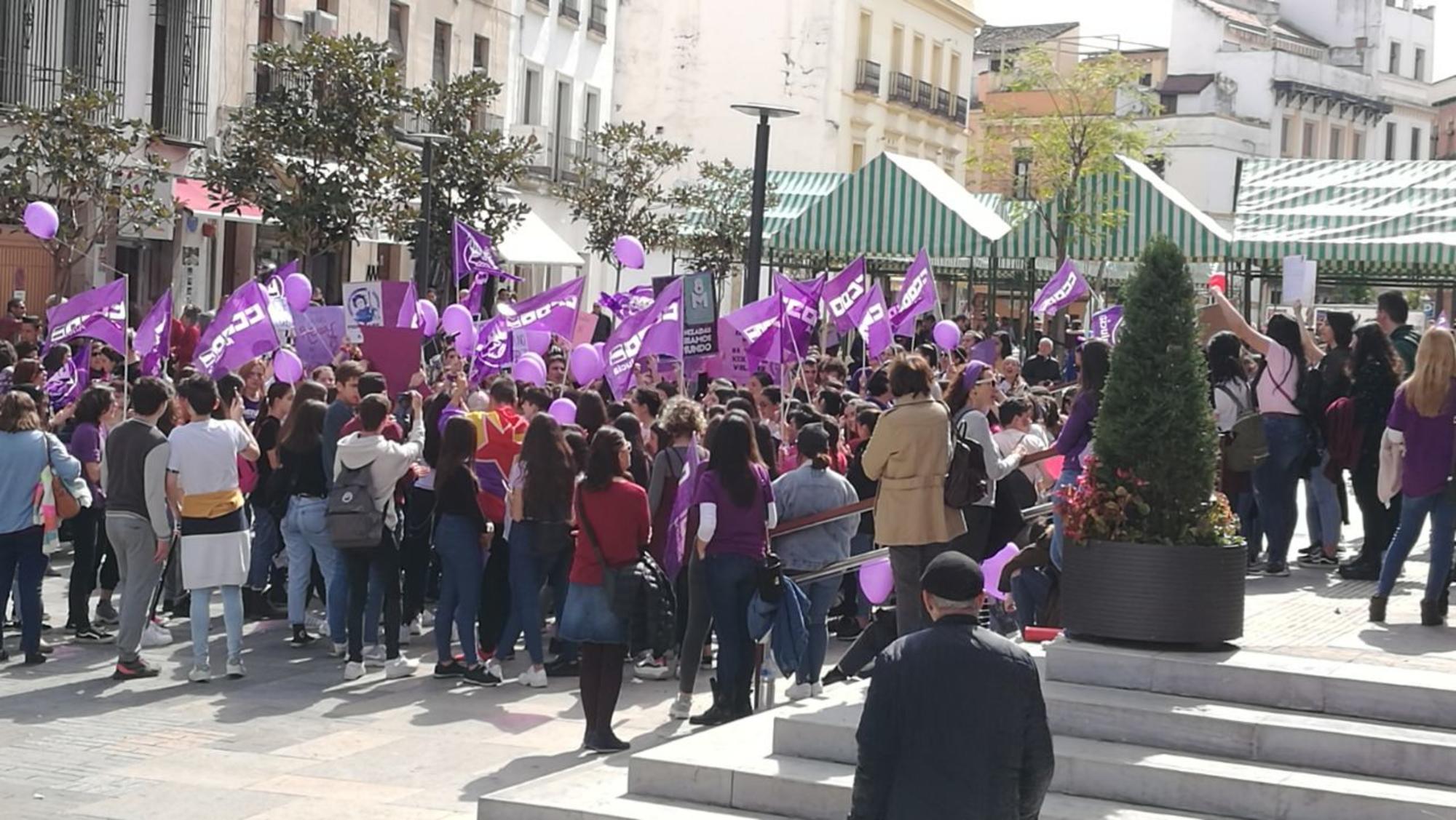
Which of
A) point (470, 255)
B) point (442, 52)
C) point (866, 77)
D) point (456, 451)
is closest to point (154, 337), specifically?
point (456, 451)

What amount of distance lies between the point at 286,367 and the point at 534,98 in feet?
89.6

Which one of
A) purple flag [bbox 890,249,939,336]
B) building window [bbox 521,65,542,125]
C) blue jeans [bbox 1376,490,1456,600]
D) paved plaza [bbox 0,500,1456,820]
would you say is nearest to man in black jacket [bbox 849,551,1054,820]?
paved plaza [bbox 0,500,1456,820]

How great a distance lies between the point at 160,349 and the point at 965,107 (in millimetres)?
53897

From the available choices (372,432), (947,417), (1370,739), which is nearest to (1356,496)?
(947,417)

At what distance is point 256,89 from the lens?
103 feet

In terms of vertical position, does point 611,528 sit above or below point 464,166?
below

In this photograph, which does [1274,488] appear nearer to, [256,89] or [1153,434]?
[1153,434]

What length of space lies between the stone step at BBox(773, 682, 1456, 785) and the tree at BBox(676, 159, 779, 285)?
29.7 meters

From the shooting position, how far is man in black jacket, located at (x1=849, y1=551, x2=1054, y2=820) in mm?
5695

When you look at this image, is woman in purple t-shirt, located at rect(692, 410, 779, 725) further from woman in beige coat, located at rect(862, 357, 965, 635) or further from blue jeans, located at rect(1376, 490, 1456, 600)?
blue jeans, located at rect(1376, 490, 1456, 600)

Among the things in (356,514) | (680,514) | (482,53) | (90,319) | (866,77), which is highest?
(866,77)

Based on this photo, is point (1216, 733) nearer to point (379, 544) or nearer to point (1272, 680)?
point (1272, 680)

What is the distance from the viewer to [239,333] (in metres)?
15.8

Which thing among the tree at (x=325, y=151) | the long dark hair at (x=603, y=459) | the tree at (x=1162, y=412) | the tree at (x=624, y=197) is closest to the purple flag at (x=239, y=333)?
the long dark hair at (x=603, y=459)
